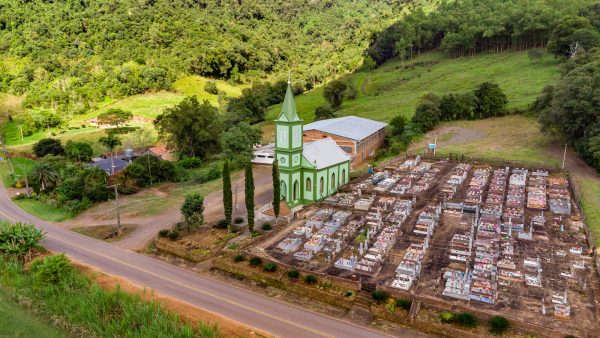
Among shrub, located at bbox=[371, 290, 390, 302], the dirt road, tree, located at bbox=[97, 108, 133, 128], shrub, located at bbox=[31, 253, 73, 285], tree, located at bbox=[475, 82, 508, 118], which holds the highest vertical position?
tree, located at bbox=[475, 82, 508, 118]

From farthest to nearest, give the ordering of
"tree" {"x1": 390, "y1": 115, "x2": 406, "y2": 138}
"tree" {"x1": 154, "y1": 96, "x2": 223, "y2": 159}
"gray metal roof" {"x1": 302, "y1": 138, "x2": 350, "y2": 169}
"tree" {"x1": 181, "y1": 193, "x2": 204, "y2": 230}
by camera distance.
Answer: "tree" {"x1": 390, "y1": 115, "x2": 406, "y2": 138}
"tree" {"x1": 154, "y1": 96, "x2": 223, "y2": 159}
"gray metal roof" {"x1": 302, "y1": 138, "x2": 350, "y2": 169}
"tree" {"x1": 181, "y1": 193, "x2": 204, "y2": 230}

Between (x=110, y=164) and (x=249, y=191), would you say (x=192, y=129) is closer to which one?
(x=110, y=164)

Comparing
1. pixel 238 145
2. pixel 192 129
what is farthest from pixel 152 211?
pixel 192 129

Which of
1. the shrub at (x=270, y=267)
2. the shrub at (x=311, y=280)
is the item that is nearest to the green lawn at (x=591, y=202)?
the shrub at (x=311, y=280)

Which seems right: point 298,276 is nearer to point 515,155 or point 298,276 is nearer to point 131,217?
point 131,217

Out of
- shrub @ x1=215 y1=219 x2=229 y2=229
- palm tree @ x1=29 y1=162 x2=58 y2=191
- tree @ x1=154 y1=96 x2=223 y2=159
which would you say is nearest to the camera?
shrub @ x1=215 y1=219 x2=229 y2=229

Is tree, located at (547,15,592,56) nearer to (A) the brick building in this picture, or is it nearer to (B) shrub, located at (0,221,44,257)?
(A) the brick building

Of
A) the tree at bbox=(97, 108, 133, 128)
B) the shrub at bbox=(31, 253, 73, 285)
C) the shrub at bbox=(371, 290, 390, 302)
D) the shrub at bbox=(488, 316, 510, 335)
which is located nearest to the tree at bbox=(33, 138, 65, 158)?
the tree at bbox=(97, 108, 133, 128)
